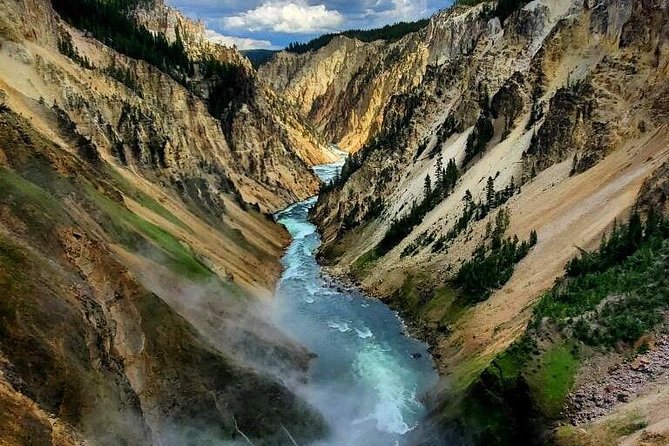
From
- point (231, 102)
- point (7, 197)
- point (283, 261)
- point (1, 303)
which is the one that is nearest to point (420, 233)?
point (283, 261)

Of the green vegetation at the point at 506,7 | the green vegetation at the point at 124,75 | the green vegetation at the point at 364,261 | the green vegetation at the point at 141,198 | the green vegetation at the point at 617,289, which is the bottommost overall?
the green vegetation at the point at 364,261

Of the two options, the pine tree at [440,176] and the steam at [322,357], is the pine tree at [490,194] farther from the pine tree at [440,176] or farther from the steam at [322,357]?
the steam at [322,357]

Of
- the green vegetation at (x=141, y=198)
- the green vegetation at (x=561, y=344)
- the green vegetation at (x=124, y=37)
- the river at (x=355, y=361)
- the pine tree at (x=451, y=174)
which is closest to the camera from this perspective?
the green vegetation at (x=561, y=344)

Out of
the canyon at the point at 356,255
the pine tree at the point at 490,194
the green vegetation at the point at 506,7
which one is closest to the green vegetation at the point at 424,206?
the canyon at the point at 356,255

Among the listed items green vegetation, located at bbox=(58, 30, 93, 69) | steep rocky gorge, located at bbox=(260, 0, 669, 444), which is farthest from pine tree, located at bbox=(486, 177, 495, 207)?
green vegetation, located at bbox=(58, 30, 93, 69)

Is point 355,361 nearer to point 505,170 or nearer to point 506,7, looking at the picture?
point 505,170

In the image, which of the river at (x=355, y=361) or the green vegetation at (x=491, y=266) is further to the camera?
the green vegetation at (x=491, y=266)

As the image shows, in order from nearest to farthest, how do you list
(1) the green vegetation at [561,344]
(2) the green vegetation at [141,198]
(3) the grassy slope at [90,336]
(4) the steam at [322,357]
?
(3) the grassy slope at [90,336]
(1) the green vegetation at [561,344]
(4) the steam at [322,357]
(2) the green vegetation at [141,198]

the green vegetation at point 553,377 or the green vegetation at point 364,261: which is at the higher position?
the green vegetation at point 553,377
